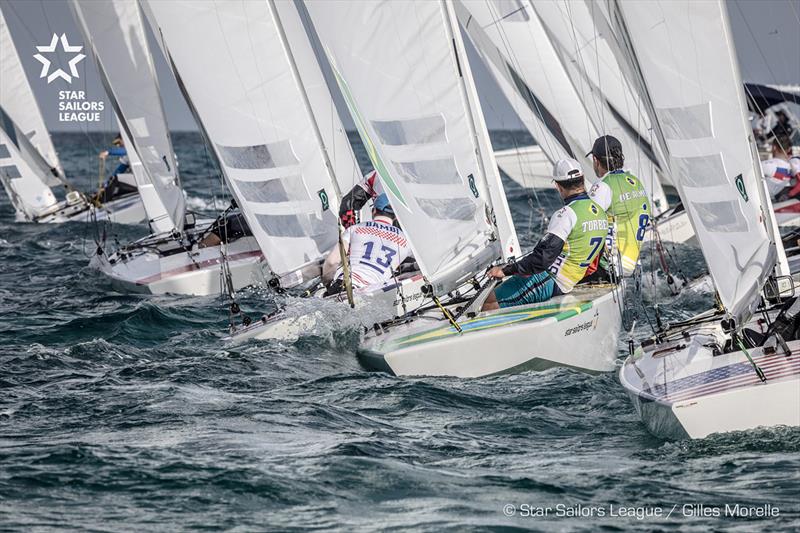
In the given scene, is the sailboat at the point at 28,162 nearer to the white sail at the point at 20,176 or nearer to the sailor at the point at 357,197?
the white sail at the point at 20,176

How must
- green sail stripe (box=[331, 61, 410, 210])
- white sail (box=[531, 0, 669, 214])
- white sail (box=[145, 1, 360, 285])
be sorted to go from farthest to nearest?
1. white sail (box=[531, 0, 669, 214])
2. white sail (box=[145, 1, 360, 285])
3. green sail stripe (box=[331, 61, 410, 210])

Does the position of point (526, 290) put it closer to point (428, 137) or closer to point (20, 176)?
point (428, 137)

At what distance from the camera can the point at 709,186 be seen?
605 cm

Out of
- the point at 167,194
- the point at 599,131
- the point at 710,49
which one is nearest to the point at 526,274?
the point at 710,49

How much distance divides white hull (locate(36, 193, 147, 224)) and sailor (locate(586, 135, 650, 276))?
409 inches

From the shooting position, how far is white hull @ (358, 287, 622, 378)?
7.10 meters

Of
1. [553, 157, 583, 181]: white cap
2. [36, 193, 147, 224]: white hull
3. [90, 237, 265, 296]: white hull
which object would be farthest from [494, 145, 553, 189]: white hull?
[553, 157, 583, 181]: white cap

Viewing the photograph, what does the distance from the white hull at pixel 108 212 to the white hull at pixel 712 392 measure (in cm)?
1239

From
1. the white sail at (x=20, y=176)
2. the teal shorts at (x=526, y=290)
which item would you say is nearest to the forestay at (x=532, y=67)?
the teal shorts at (x=526, y=290)

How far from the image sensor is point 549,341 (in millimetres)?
7098

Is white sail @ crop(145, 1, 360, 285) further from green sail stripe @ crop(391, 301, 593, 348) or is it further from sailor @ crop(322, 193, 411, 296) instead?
green sail stripe @ crop(391, 301, 593, 348)

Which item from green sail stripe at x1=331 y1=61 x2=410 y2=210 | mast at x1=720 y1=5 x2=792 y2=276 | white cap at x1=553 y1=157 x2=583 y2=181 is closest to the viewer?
mast at x1=720 y1=5 x2=792 y2=276

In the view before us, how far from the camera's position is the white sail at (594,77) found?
490 inches

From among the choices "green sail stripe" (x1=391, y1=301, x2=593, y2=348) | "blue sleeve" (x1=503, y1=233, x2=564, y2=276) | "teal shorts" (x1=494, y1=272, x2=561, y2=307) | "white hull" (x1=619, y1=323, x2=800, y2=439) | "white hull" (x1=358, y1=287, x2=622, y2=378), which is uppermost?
"blue sleeve" (x1=503, y1=233, x2=564, y2=276)
